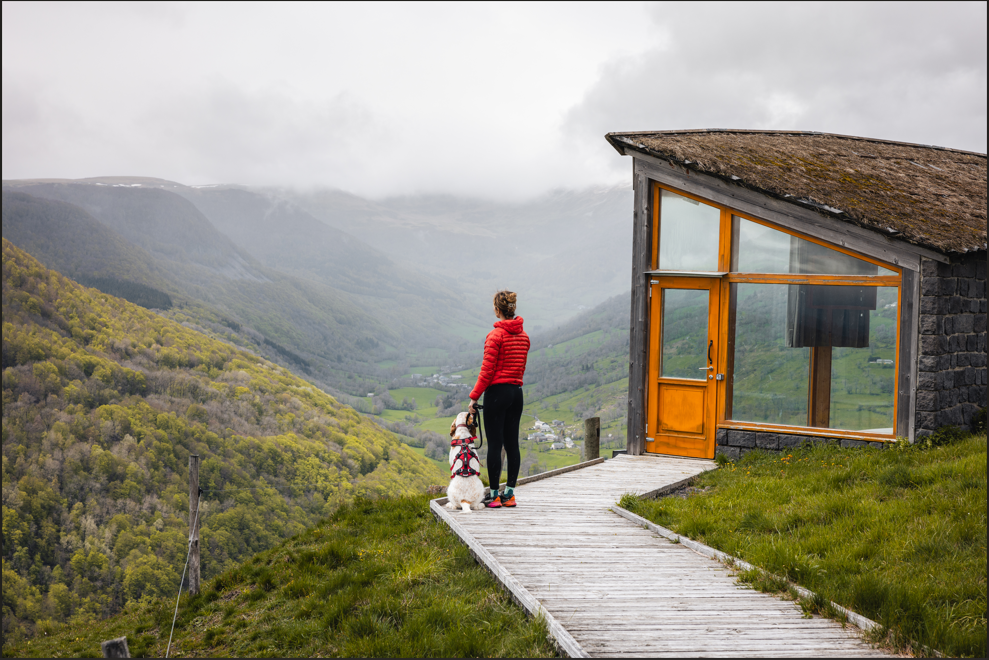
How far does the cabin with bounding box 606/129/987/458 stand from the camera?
8.59 metres

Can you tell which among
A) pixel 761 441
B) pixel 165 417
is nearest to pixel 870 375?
pixel 761 441

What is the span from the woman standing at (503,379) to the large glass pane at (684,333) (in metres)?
4.11

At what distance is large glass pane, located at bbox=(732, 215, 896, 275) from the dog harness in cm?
547

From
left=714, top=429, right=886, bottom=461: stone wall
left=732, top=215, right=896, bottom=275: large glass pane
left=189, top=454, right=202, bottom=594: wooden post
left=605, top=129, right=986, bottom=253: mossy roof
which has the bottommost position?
left=189, top=454, right=202, bottom=594: wooden post

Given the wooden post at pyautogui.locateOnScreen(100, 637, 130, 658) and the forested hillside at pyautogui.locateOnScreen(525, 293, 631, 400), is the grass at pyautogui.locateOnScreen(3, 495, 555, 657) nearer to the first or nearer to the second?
the wooden post at pyautogui.locateOnScreen(100, 637, 130, 658)

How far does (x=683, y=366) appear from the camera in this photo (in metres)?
10.1

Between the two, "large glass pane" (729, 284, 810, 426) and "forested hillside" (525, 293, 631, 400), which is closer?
"large glass pane" (729, 284, 810, 426)

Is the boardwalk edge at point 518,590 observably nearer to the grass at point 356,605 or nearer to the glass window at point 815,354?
the grass at point 356,605

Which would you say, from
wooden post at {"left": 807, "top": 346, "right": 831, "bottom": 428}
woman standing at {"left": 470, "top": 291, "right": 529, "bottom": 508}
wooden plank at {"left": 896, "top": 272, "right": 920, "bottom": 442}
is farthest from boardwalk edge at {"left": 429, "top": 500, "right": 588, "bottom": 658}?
wooden plank at {"left": 896, "top": 272, "right": 920, "bottom": 442}

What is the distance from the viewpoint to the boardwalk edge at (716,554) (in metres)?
3.99

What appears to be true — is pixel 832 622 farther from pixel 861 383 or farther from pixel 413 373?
pixel 413 373

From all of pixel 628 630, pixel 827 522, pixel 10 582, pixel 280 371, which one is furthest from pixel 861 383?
pixel 280 371

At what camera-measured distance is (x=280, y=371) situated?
88750mm

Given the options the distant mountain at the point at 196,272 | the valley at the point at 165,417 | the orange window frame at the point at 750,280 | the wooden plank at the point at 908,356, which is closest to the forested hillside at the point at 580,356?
the valley at the point at 165,417
